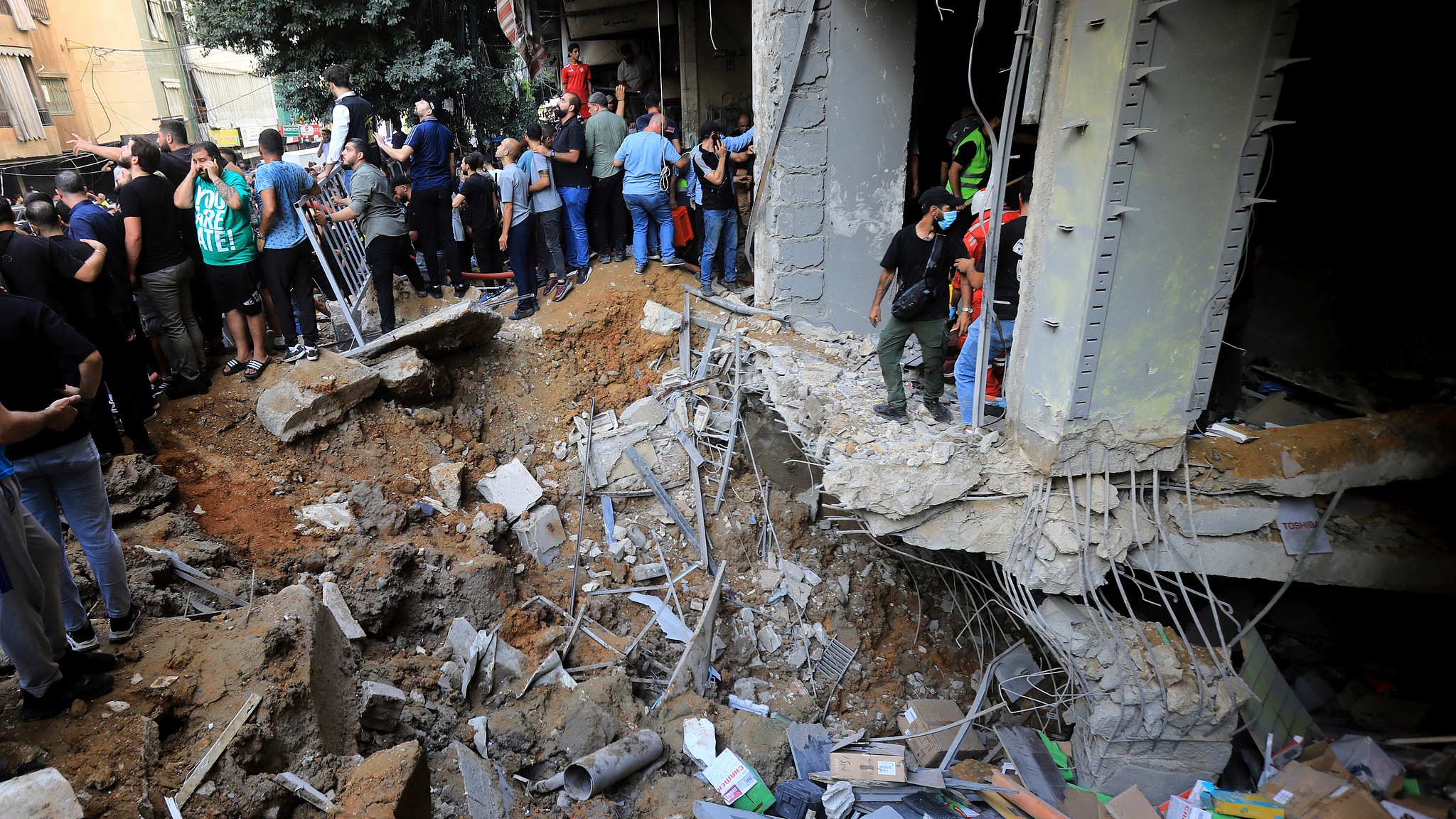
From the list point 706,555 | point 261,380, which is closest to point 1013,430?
point 706,555

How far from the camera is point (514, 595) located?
550cm

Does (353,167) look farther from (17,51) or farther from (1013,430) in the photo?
(17,51)

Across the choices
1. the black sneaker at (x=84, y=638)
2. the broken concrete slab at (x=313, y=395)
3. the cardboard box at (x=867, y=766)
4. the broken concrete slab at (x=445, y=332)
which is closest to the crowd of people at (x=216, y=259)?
the black sneaker at (x=84, y=638)

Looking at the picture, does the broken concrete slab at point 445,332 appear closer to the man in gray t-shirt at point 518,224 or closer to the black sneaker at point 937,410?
the man in gray t-shirt at point 518,224

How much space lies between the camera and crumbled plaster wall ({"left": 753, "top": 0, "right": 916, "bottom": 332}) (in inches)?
255

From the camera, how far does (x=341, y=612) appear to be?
459 cm

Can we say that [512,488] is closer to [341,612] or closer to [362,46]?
[341,612]

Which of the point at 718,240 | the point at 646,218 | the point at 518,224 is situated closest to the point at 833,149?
the point at 718,240

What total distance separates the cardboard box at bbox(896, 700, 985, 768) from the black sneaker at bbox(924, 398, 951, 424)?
2100 mm

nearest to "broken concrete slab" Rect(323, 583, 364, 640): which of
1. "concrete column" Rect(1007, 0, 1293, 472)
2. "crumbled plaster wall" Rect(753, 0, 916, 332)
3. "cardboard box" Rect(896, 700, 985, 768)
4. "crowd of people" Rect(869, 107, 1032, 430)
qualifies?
"cardboard box" Rect(896, 700, 985, 768)

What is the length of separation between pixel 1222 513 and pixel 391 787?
16.1ft

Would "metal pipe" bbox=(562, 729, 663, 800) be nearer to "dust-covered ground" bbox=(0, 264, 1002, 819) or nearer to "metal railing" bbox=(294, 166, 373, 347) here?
"dust-covered ground" bbox=(0, 264, 1002, 819)

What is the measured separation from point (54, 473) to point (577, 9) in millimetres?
13096

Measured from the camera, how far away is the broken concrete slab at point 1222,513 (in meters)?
4.66
